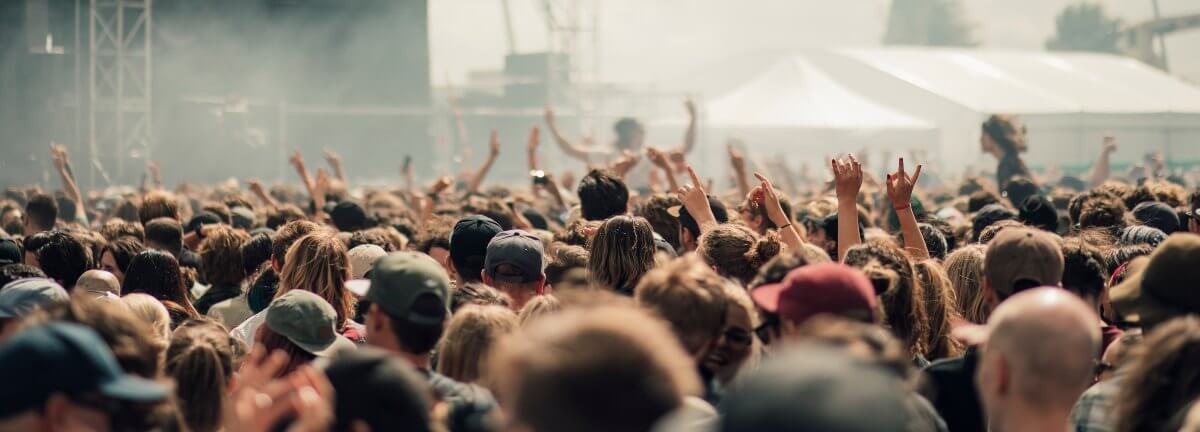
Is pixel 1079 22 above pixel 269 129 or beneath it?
above

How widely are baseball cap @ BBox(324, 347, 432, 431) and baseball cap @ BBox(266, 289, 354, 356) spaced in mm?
1553

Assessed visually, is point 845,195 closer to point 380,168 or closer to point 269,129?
point 269,129

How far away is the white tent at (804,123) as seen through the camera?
30891mm

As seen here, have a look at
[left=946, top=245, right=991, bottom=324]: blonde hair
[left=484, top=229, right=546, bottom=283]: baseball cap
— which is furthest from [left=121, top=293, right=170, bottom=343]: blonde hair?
[left=946, top=245, right=991, bottom=324]: blonde hair

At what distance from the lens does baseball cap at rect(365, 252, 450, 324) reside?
398cm

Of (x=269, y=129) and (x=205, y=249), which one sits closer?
(x=205, y=249)

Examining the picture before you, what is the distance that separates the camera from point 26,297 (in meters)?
4.59

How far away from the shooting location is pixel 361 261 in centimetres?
669

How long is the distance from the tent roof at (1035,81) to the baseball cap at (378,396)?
28584 mm

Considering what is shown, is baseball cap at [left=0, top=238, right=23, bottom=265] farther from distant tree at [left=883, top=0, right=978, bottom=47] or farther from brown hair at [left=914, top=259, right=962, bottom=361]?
distant tree at [left=883, top=0, right=978, bottom=47]

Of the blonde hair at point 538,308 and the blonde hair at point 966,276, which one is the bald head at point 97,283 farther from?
the blonde hair at point 966,276

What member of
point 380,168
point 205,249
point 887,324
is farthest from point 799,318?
point 380,168

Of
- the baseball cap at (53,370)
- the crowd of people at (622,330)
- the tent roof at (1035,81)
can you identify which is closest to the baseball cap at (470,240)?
the crowd of people at (622,330)

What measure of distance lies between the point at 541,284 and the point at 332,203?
20.1 feet
